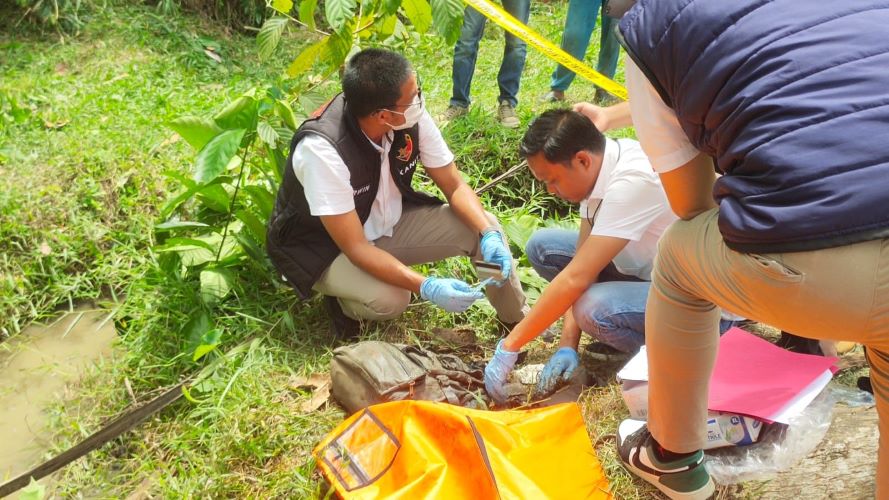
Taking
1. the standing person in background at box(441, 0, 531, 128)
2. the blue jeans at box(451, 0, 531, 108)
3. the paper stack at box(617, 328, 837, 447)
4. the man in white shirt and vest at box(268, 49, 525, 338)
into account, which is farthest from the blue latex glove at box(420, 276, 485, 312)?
the blue jeans at box(451, 0, 531, 108)

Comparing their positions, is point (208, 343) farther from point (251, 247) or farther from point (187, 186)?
point (187, 186)

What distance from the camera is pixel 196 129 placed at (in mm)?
3025

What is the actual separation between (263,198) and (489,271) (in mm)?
1082

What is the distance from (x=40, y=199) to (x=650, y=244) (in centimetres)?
287

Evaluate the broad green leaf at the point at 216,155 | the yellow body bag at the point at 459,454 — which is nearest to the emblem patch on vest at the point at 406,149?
the broad green leaf at the point at 216,155

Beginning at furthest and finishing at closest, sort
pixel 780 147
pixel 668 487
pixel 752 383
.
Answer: pixel 752 383, pixel 668 487, pixel 780 147

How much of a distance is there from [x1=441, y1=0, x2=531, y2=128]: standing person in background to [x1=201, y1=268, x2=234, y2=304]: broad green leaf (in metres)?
1.78

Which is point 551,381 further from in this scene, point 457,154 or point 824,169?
point 457,154

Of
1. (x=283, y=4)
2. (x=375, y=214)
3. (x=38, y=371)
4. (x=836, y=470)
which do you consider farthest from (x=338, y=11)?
(x=836, y=470)

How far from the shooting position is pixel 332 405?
2.46 metres

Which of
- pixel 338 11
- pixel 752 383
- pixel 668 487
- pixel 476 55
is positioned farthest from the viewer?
pixel 476 55

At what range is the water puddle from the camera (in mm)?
2709

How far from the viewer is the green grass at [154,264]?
234cm

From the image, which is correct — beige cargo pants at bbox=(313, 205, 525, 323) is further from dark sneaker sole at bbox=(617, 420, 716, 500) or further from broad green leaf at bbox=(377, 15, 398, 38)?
dark sneaker sole at bbox=(617, 420, 716, 500)
